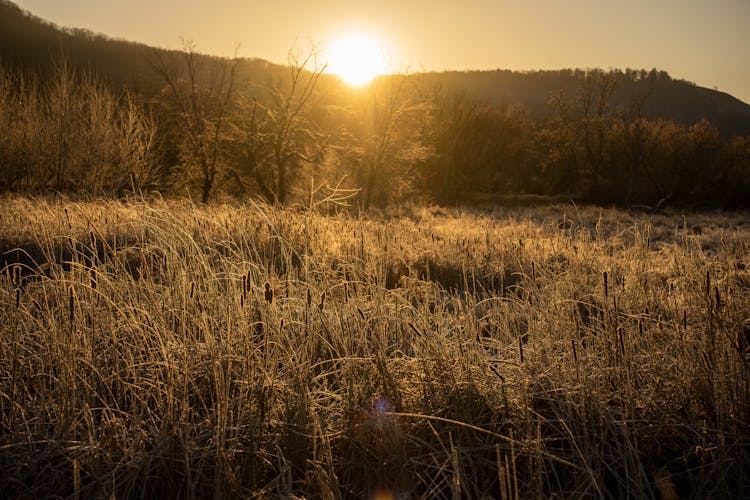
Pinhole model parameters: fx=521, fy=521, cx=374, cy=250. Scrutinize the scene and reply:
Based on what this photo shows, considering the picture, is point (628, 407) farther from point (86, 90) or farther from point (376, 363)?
point (86, 90)

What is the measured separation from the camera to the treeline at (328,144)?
13672 millimetres

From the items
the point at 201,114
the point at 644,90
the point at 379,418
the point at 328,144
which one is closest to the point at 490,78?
the point at 644,90

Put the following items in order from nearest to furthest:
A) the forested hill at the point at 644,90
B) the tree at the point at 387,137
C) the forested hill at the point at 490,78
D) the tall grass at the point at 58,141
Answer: the tall grass at the point at 58,141 < the tree at the point at 387,137 < the forested hill at the point at 490,78 < the forested hill at the point at 644,90

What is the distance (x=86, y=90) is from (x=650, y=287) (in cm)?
1653

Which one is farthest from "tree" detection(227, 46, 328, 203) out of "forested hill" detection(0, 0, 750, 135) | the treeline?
"forested hill" detection(0, 0, 750, 135)

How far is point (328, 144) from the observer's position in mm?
25875

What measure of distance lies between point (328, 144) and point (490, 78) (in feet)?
299

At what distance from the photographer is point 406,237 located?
26.9ft

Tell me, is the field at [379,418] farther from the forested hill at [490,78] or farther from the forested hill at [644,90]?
the forested hill at [644,90]

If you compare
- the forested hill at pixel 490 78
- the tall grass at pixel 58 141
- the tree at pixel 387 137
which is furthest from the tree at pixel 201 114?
the forested hill at pixel 490 78

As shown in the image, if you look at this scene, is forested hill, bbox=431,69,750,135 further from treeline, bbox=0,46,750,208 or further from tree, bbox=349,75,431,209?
tree, bbox=349,75,431,209

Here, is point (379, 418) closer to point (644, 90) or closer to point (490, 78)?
point (644, 90)

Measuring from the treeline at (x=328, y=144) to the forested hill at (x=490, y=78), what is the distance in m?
2.96

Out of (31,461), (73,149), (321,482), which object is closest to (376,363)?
(321,482)
